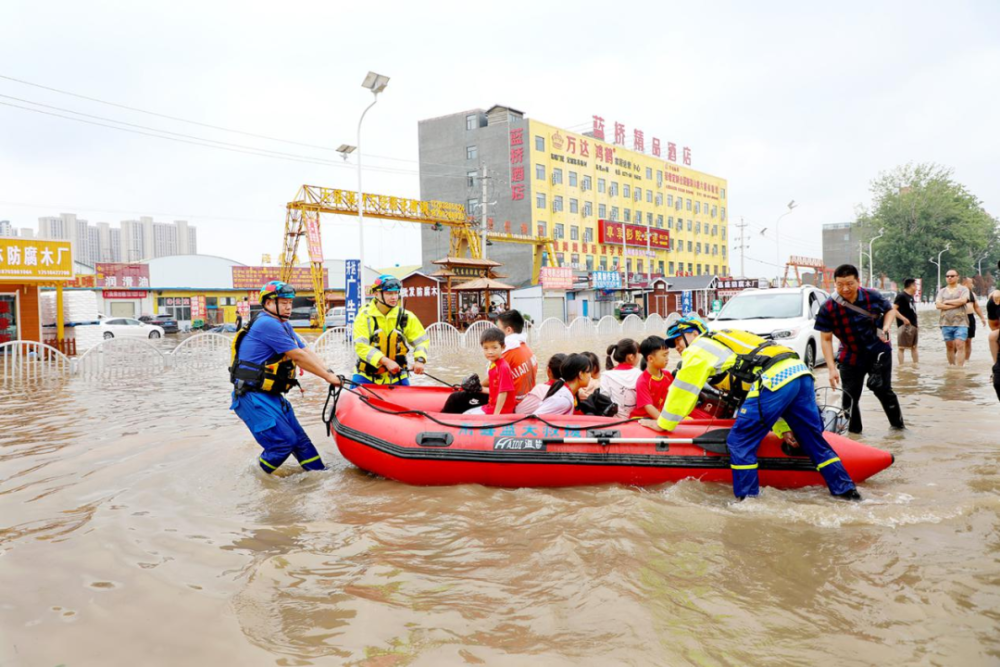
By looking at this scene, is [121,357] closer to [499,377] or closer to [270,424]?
[270,424]

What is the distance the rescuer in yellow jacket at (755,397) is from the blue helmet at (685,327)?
15.3 inches

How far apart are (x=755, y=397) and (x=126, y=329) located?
28.7m

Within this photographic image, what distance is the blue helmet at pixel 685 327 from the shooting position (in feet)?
15.0

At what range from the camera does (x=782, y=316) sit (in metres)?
10.1

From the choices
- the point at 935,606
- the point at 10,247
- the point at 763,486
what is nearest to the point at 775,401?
the point at 763,486

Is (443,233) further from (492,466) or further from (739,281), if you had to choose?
(492,466)

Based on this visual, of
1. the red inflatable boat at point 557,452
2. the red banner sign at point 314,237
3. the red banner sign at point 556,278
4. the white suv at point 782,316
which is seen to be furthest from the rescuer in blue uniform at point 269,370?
the red banner sign at point 556,278

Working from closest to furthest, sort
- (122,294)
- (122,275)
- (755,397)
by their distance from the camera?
1. (755,397)
2. (122,275)
3. (122,294)

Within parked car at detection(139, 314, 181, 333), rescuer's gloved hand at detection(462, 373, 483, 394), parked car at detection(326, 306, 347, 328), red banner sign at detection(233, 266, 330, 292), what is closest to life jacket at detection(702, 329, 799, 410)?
rescuer's gloved hand at detection(462, 373, 483, 394)

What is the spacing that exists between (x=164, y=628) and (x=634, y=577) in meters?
2.15

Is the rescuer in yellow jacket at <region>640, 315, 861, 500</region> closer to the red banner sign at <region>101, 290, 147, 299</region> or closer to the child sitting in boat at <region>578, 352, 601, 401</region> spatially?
the child sitting in boat at <region>578, 352, 601, 401</region>

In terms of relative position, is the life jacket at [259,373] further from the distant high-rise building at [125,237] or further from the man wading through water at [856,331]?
the distant high-rise building at [125,237]

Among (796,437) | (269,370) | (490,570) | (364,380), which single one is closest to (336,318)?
(364,380)

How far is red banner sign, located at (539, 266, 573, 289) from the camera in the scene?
32.8 m
